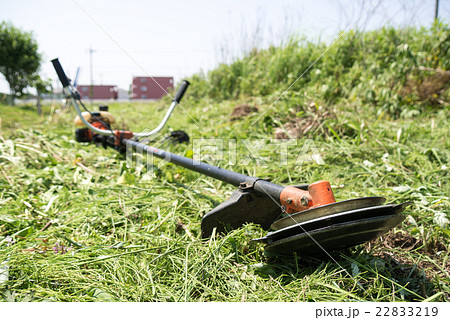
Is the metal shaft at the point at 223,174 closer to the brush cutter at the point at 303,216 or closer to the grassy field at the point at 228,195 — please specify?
the brush cutter at the point at 303,216

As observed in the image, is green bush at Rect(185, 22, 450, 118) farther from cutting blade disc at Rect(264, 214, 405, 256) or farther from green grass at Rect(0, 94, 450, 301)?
cutting blade disc at Rect(264, 214, 405, 256)

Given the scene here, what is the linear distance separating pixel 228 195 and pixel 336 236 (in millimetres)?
1180

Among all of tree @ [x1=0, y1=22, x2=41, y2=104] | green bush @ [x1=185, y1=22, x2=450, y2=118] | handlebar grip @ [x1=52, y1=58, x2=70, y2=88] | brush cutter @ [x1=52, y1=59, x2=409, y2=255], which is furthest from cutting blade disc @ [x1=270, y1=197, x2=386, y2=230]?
tree @ [x1=0, y1=22, x2=41, y2=104]

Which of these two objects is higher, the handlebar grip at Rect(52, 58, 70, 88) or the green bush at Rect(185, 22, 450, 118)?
the green bush at Rect(185, 22, 450, 118)

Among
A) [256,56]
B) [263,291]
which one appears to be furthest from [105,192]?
[256,56]

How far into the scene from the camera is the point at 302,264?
1.32 metres

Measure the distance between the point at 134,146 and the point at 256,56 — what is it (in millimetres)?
5331

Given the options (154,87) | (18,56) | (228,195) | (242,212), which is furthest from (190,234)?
(18,56)

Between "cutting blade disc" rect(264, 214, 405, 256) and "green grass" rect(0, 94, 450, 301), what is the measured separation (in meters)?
0.13

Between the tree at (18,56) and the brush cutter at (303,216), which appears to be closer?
the brush cutter at (303,216)

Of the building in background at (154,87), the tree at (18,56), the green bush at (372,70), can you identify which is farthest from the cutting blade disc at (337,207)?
the tree at (18,56)

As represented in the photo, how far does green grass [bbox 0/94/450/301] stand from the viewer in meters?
1.15

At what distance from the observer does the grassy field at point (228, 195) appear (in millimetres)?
1166

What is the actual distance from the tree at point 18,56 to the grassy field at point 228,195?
451cm
